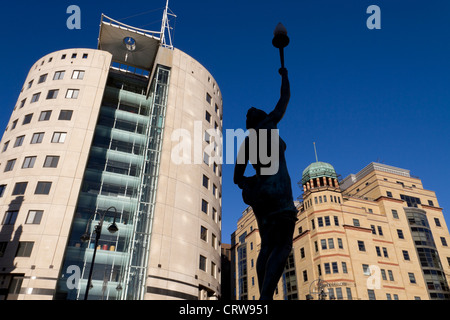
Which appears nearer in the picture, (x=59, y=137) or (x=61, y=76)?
(x=59, y=137)

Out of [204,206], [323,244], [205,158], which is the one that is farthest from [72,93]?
[323,244]

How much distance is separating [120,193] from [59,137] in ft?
31.1

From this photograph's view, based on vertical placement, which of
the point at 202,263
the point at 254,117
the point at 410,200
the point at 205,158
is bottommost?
the point at 254,117

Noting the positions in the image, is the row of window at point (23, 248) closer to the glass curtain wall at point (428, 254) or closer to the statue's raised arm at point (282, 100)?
the statue's raised arm at point (282, 100)

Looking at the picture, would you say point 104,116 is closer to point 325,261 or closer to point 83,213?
point 83,213

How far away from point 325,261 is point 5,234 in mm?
47073

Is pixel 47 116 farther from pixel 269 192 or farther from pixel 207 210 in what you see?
pixel 269 192

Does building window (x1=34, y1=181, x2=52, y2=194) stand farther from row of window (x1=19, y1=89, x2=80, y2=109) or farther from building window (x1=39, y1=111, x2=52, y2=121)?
row of window (x1=19, y1=89, x2=80, y2=109)

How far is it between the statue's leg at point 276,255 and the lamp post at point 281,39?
9.80 feet

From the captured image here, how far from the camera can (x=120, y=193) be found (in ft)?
131

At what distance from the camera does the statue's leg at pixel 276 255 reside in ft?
13.8

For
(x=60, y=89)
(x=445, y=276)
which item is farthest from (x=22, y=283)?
(x=445, y=276)

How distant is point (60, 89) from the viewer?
4019 cm
